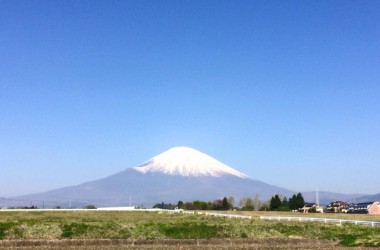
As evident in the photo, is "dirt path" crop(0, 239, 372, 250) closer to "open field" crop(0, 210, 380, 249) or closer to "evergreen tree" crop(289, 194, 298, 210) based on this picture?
"open field" crop(0, 210, 380, 249)

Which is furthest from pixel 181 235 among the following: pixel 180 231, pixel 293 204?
pixel 293 204

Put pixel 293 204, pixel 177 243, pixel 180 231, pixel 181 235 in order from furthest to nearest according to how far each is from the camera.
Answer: pixel 293 204, pixel 180 231, pixel 181 235, pixel 177 243

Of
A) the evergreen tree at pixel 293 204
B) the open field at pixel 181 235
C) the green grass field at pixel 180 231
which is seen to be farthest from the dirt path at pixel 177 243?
the evergreen tree at pixel 293 204

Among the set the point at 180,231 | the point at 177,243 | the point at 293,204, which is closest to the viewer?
the point at 177,243

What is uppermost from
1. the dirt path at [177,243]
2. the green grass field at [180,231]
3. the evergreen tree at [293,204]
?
the evergreen tree at [293,204]

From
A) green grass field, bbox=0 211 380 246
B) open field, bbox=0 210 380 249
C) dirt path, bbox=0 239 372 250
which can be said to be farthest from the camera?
green grass field, bbox=0 211 380 246

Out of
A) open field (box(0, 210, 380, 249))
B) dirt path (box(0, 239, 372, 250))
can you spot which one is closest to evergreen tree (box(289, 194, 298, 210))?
open field (box(0, 210, 380, 249))

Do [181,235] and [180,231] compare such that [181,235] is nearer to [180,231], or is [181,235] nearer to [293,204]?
[180,231]

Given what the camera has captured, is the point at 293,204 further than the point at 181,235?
Yes

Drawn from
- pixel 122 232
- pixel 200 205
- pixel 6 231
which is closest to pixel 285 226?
pixel 122 232

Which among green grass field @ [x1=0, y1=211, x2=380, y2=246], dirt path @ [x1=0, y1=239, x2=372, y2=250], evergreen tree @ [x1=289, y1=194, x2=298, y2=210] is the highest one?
evergreen tree @ [x1=289, y1=194, x2=298, y2=210]

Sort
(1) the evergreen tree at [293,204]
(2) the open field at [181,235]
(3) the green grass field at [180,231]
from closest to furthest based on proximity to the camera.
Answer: (2) the open field at [181,235], (3) the green grass field at [180,231], (1) the evergreen tree at [293,204]

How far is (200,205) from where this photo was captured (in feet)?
461

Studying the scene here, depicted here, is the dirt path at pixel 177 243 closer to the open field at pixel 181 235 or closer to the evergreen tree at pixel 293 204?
the open field at pixel 181 235
